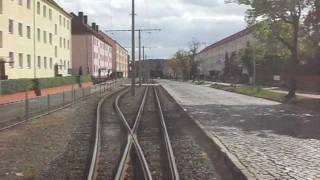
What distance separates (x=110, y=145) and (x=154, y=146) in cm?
117

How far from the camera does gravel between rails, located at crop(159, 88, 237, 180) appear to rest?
35.0 ft

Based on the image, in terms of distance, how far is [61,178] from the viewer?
10250mm

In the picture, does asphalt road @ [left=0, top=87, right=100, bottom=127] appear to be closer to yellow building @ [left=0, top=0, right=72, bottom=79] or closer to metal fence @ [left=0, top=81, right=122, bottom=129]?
metal fence @ [left=0, top=81, right=122, bottom=129]

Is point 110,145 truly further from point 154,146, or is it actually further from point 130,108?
point 130,108

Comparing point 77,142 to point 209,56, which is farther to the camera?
point 209,56

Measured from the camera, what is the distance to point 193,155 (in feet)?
44.0

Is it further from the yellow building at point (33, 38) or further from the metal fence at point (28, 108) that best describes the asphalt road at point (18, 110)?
the yellow building at point (33, 38)

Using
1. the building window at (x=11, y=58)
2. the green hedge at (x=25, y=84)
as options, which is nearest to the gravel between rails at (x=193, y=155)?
the green hedge at (x=25, y=84)

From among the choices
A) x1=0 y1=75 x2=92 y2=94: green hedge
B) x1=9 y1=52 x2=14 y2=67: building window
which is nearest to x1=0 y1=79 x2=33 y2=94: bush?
x1=0 y1=75 x2=92 y2=94: green hedge

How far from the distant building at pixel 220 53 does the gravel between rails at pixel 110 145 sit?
85121 mm

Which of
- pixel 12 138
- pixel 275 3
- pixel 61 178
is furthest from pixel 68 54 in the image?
pixel 61 178

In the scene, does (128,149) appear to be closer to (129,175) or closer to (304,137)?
(129,175)

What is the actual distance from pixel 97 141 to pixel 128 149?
2012 mm

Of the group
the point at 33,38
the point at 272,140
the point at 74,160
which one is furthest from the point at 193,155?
Answer: the point at 33,38
